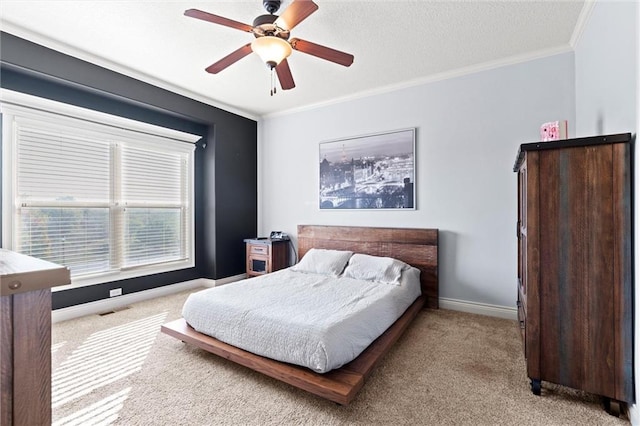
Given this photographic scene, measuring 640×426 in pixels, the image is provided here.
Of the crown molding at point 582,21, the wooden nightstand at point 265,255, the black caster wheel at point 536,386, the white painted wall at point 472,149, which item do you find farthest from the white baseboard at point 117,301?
the crown molding at point 582,21

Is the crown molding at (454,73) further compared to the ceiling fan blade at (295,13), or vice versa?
the crown molding at (454,73)

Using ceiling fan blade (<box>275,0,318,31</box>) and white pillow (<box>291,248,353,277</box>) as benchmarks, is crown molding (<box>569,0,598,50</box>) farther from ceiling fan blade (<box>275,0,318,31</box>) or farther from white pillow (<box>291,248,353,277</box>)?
white pillow (<box>291,248,353,277</box>)

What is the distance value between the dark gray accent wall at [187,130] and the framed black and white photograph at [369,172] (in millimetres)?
1383

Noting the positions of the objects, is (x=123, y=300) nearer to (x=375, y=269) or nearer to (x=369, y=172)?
(x=375, y=269)

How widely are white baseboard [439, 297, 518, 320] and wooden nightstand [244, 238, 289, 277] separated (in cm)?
228

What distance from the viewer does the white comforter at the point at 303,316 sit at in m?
1.97

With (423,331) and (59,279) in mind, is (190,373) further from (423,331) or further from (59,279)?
(423,331)

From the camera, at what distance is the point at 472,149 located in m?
3.41

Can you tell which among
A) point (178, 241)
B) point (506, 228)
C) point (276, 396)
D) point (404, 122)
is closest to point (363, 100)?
point (404, 122)

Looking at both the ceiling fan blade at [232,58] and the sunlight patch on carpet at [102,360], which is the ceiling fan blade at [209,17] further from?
the sunlight patch on carpet at [102,360]

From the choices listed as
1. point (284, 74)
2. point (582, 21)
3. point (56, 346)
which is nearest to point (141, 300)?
point (56, 346)

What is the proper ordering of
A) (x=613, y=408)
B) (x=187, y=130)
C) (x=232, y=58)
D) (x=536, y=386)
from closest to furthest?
(x=613, y=408)
(x=536, y=386)
(x=232, y=58)
(x=187, y=130)

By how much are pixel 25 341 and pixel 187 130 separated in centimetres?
427

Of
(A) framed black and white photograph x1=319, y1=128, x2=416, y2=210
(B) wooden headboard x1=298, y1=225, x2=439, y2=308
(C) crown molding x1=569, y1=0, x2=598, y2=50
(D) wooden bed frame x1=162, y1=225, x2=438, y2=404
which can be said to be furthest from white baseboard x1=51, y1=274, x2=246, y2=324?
(C) crown molding x1=569, y1=0, x2=598, y2=50
